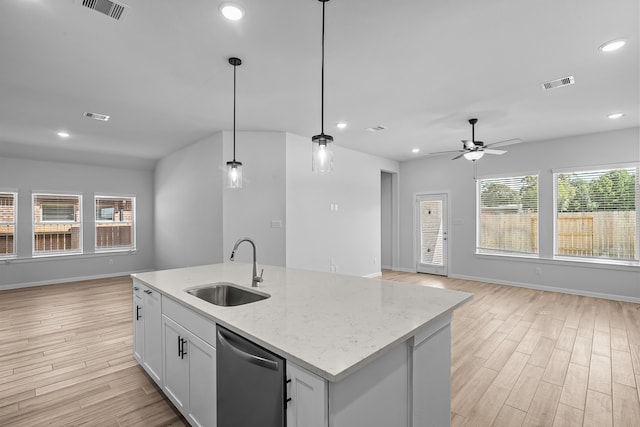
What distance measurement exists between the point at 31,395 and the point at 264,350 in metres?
2.43

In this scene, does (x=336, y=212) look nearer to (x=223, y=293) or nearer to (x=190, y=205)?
(x=190, y=205)

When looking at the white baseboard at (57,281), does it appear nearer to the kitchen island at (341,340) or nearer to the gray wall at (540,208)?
the kitchen island at (341,340)

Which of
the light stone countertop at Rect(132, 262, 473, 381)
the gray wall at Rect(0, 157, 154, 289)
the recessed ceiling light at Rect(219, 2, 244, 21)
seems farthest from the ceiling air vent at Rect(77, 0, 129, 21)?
the gray wall at Rect(0, 157, 154, 289)

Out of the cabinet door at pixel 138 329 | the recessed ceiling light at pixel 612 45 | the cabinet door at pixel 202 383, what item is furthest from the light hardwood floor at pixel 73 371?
the recessed ceiling light at pixel 612 45

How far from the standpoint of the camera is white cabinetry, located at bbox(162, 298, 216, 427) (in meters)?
1.67

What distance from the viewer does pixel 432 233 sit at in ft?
23.7

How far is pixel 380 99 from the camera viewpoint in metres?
3.73

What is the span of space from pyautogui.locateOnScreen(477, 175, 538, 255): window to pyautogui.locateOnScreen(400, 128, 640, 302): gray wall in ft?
0.49

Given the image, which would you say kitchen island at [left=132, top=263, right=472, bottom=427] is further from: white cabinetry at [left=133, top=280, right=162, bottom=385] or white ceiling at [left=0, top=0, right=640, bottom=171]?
white ceiling at [left=0, top=0, right=640, bottom=171]

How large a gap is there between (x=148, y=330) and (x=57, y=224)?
19.9 ft

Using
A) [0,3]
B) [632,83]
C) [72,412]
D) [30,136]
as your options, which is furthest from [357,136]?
[30,136]

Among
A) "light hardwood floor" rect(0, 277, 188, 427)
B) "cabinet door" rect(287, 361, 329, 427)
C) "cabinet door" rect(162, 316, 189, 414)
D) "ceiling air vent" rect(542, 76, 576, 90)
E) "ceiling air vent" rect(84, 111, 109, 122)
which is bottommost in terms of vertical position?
"light hardwood floor" rect(0, 277, 188, 427)

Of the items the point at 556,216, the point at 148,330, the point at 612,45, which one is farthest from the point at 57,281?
the point at 556,216

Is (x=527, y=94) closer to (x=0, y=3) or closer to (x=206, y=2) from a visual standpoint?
(x=206, y=2)
